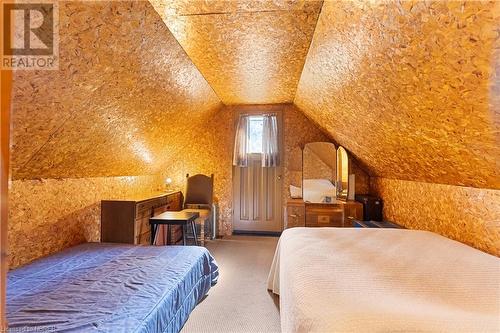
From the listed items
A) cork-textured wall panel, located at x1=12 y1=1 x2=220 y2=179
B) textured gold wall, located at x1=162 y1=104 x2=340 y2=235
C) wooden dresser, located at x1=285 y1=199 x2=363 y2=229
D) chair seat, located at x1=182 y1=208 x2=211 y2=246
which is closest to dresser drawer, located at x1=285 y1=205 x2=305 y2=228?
wooden dresser, located at x1=285 y1=199 x2=363 y2=229

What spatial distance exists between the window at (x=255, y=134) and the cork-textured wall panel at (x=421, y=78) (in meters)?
2.02

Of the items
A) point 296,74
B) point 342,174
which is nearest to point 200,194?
point 342,174

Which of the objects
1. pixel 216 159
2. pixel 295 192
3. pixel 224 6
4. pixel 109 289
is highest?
pixel 224 6

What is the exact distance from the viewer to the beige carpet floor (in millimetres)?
1949

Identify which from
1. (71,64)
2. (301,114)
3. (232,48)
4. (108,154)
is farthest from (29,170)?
(301,114)

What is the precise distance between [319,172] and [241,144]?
57.5 inches

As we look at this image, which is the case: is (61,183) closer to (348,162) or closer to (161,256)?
(161,256)

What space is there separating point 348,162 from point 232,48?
2.57 metres

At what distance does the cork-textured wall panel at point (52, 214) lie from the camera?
6.99 feet

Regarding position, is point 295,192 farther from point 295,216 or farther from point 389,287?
point 389,287

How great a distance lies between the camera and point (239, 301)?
7.55 feet

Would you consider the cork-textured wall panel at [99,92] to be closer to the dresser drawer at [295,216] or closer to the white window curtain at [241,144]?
the white window curtain at [241,144]

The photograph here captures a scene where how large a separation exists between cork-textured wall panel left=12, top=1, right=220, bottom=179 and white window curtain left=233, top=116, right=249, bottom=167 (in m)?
1.34

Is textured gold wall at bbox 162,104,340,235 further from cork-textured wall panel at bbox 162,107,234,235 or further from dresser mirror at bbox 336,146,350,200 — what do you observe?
dresser mirror at bbox 336,146,350,200
